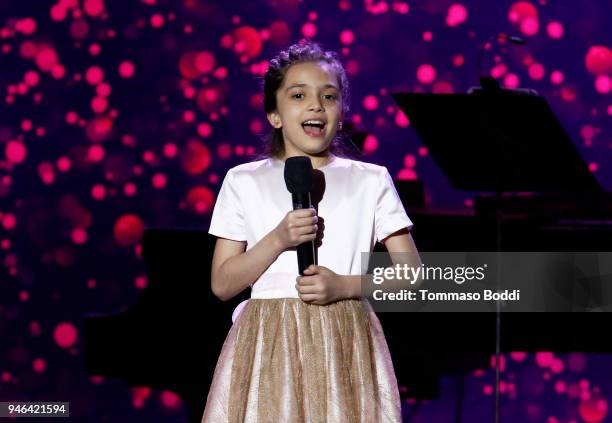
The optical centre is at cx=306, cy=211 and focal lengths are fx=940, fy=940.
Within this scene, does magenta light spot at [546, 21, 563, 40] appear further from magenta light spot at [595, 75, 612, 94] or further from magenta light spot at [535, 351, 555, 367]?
magenta light spot at [535, 351, 555, 367]

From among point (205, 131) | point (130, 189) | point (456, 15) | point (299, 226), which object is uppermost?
point (456, 15)

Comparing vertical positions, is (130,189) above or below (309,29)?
below

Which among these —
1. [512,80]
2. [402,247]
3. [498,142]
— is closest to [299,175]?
[402,247]

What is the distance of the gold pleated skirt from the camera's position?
1.69 metres

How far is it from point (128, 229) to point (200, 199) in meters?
0.36

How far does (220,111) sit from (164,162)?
1.13 ft

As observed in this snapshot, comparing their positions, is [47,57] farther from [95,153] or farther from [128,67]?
[95,153]

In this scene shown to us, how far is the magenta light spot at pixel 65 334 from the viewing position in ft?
14.3

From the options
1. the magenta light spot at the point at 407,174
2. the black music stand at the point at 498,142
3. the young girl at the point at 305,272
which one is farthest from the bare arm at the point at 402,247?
the magenta light spot at the point at 407,174

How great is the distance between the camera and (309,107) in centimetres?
178

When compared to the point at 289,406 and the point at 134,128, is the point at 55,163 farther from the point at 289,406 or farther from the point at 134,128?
the point at 289,406

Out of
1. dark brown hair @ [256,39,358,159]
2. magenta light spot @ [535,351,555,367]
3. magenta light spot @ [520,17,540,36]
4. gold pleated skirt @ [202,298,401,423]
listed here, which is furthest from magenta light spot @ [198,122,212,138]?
gold pleated skirt @ [202,298,401,423]

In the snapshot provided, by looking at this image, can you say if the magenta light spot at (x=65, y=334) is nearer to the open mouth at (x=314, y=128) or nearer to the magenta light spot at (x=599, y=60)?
the magenta light spot at (x=599, y=60)

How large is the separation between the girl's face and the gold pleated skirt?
300 millimetres
